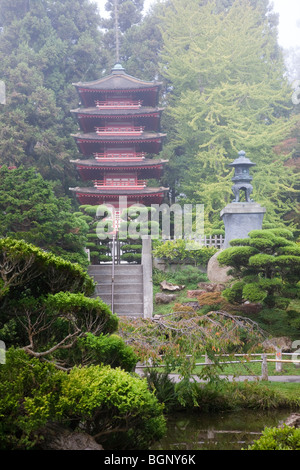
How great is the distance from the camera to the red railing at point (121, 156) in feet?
78.6

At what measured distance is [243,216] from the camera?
16.8 meters

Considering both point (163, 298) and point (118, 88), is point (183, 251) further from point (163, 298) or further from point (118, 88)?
point (118, 88)

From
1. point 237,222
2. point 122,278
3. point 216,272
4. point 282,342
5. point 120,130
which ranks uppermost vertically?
point 120,130

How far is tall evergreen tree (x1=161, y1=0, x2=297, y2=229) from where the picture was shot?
24062mm

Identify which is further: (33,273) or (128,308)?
(128,308)

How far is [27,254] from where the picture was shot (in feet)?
19.8

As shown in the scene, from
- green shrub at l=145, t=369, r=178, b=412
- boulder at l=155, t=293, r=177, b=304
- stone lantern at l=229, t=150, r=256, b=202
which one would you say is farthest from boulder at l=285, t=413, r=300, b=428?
stone lantern at l=229, t=150, r=256, b=202

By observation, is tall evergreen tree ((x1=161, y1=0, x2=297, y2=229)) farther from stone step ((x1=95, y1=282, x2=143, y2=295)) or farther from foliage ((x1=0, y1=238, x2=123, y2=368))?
foliage ((x1=0, y1=238, x2=123, y2=368))

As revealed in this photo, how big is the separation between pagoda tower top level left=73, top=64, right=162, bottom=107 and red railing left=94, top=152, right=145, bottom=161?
2.75m

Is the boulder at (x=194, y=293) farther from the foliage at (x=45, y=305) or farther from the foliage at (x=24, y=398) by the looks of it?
the foliage at (x=24, y=398)

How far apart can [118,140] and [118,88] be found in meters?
2.57

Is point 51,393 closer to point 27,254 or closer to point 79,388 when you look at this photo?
point 79,388

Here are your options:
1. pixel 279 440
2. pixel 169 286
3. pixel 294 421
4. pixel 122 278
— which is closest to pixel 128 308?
pixel 122 278
